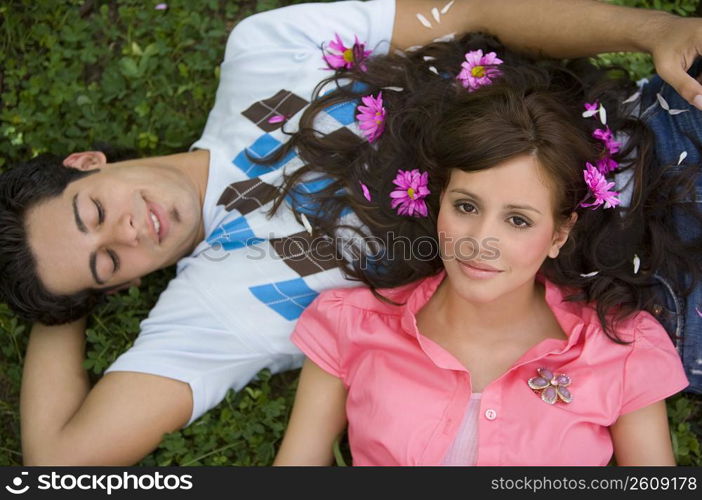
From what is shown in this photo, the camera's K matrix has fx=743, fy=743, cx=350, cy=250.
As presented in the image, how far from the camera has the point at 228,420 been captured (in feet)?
12.1

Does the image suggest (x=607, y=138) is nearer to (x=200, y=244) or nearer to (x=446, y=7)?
(x=446, y=7)

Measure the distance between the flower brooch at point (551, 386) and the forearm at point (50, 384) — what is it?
212cm

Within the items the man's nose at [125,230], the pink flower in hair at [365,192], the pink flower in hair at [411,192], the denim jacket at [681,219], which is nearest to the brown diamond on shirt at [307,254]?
the pink flower in hair at [365,192]

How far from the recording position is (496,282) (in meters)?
2.76

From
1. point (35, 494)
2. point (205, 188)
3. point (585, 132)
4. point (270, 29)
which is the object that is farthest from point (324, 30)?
point (35, 494)

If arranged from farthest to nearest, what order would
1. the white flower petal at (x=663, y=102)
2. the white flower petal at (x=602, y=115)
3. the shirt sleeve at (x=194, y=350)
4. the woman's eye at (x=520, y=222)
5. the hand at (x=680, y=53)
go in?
1. the shirt sleeve at (x=194, y=350)
2. the white flower petal at (x=663, y=102)
3. the white flower petal at (x=602, y=115)
4. the hand at (x=680, y=53)
5. the woman's eye at (x=520, y=222)

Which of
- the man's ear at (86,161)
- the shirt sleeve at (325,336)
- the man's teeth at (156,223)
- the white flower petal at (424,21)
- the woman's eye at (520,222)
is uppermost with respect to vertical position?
the white flower petal at (424,21)

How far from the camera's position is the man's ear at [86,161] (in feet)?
12.2

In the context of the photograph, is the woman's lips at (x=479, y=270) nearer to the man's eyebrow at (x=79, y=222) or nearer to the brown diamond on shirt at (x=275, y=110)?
the brown diamond on shirt at (x=275, y=110)

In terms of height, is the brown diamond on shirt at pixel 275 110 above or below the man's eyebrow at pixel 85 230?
above

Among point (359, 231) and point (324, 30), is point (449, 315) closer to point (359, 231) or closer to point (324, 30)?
point (359, 231)

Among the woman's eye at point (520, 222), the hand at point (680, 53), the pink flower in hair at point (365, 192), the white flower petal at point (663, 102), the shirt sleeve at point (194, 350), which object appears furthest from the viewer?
the shirt sleeve at point (194, 350)

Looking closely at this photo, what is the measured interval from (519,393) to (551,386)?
0.13m

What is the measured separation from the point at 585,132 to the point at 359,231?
1.05 m
